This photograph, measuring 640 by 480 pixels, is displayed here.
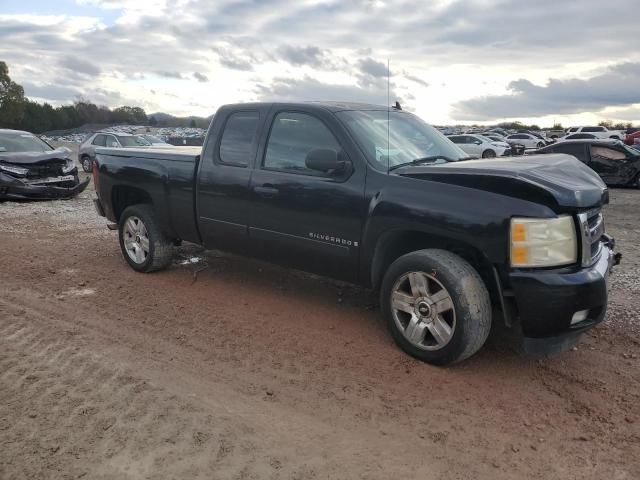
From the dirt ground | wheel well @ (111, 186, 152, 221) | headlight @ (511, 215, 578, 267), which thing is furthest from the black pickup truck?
wheel well @ (111, 186, 152, 221)

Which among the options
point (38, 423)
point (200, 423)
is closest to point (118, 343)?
point (38, 423)

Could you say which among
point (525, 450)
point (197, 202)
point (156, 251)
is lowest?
point (525, 450)

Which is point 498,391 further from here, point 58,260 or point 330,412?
point 58,260

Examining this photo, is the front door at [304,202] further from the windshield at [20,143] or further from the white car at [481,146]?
the white car at [481,146]

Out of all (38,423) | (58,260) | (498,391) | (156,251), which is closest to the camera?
(38,423)

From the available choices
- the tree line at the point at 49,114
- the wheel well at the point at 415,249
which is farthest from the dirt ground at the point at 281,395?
the tree line at the point at 49,114

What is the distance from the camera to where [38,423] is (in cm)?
313

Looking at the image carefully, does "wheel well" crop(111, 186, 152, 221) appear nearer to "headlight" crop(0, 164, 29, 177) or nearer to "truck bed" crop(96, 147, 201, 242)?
"truck bed" crop(96, 147, 201, 242)

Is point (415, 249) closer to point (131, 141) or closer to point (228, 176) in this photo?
point (228, 176)

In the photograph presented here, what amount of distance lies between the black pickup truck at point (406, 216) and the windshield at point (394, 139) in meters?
0.02

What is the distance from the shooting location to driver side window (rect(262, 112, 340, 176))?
15.1ft

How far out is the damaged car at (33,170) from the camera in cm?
1169

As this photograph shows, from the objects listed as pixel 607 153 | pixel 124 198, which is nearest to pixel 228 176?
pixel 124 198

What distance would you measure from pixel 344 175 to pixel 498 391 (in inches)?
Result: 76.5
